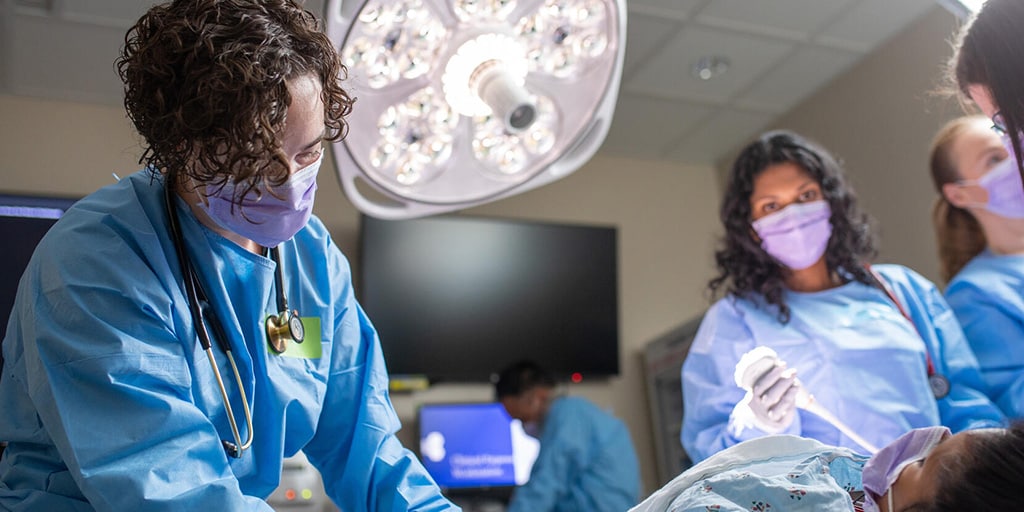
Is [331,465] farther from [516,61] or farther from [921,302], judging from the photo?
[921,302]

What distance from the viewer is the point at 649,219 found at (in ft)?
16.9

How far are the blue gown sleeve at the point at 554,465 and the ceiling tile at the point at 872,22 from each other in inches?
79.6

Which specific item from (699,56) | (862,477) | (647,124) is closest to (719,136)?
(647,124)

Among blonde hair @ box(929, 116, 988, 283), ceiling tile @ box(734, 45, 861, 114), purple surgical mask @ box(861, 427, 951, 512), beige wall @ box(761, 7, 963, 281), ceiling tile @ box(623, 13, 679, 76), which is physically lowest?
purple surgical mask @ box(861, 427, 951, 512)

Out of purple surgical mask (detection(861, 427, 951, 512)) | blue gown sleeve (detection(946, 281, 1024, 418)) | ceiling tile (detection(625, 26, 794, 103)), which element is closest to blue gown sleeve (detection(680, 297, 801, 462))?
purple surgical mask (detection(861, 427, 951, 512))

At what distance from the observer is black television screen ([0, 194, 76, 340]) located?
5.73 feet

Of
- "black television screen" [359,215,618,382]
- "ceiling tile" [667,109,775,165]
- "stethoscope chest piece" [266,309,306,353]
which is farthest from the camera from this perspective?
"ceiling tile" [667,109,775,165]

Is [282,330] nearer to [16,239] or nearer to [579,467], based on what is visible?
[16,239]

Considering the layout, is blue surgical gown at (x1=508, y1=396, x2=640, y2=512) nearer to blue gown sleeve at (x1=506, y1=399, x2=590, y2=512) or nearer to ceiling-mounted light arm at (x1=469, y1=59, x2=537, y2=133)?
blue gown sleeve at (x1=506, y1=399, x2=590, y2=512)

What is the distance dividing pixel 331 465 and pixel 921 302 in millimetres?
1289

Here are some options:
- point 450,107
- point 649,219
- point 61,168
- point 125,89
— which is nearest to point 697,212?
point 649,219

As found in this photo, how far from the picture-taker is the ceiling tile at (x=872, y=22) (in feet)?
13.0

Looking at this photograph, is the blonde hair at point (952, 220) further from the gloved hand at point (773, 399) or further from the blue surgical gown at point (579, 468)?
the blue surgical gown at point (579, 468)

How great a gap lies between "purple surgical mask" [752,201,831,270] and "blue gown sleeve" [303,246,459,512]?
0.92 m
